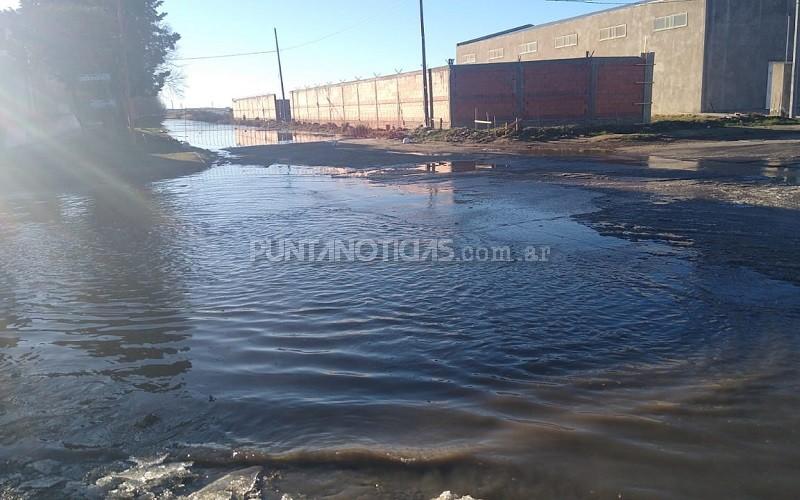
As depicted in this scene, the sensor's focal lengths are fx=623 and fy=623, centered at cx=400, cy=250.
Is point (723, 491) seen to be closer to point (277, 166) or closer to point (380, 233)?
point (380, 233)

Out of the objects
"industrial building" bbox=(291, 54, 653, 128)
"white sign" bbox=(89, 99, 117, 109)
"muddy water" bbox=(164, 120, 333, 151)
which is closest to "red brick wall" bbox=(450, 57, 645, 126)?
"industrial building" bbox=(291, 54, 653, 128)

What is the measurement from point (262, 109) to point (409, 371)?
79425 millimetres

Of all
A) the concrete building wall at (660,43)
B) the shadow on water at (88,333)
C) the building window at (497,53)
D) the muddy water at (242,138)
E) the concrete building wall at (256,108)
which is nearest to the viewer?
the shadow on water at (88,333)

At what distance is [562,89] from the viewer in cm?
3309

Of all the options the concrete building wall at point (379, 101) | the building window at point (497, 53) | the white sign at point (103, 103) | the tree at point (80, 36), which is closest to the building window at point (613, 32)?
the building window at point (497, 53)

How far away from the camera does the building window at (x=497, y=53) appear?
182 feet

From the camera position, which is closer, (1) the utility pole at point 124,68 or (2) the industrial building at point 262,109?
(1) the utility pole at point 124,68

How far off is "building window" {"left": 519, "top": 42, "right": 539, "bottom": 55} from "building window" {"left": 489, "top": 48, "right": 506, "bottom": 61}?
8.77 ft

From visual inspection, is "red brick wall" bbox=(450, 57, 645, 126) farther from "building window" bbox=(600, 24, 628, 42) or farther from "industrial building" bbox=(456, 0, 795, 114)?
"building window" bbox=(600, 24, 628, 42)

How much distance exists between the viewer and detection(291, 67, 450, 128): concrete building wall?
36500 mm

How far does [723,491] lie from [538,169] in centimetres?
1593

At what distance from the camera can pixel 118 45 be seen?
2822cm

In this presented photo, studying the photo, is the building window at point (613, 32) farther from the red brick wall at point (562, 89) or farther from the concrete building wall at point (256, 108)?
the concrete building wall at point (256, 108)

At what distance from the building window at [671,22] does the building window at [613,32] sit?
2.87 m
